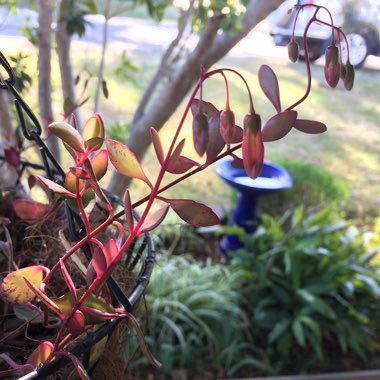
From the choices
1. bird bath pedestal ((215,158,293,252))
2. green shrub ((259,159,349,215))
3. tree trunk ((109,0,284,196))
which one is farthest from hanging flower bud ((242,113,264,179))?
green shrub ((259,159,349,215))

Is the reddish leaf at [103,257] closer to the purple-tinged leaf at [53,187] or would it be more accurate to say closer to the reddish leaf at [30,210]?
the purple-tinged leaf at [53,187]

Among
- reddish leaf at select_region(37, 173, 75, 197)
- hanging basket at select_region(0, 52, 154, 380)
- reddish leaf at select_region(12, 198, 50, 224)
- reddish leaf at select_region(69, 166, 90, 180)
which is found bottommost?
reddish leaf at select_region(12, 198, 50, 224)

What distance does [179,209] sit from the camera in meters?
0.29

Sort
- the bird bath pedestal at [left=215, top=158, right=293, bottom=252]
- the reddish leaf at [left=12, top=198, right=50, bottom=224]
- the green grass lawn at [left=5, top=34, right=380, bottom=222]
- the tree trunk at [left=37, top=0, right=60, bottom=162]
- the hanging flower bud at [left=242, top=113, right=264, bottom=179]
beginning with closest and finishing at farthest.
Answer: the hanging flower bud at [left=242, top=113, right=264, bottom=179] < the reddish leaf at [left=12, top=198, right=50, bottom=224] < the tree trunk at [left=37, top=0, right=60, bottom=162] < the bird bath pedestal at [left=215, top=158, right=293, bottom=252] < the green grass lawn at [left=5, top=34, right=380, bottom=222]

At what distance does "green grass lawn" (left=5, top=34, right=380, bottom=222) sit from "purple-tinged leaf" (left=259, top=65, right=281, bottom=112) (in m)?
1.96

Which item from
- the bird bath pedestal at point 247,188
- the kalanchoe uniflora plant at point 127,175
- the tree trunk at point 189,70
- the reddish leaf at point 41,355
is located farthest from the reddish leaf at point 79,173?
the bird bath pedestal at point 247,188

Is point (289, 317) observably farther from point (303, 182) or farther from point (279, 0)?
point (279, 0)

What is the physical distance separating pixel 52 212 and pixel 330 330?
3.95 ft

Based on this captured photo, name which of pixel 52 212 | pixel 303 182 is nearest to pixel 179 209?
pixel 52 212

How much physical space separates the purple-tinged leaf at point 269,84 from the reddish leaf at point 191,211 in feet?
0.25

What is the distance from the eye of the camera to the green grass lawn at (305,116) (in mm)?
2529

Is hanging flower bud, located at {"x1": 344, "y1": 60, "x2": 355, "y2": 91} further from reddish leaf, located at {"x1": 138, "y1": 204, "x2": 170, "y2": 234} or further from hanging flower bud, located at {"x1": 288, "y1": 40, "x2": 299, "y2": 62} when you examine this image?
reddish leaf, located at {"x1": 138, "y1": 204, "x2": 170, "y2": 234}

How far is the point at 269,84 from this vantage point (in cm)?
30

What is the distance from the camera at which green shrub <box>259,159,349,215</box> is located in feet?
6.51
